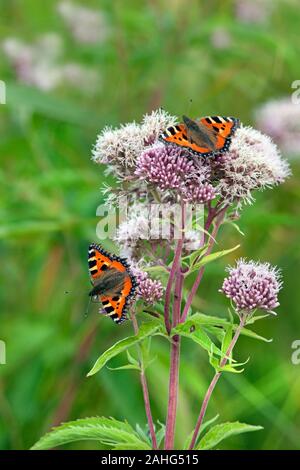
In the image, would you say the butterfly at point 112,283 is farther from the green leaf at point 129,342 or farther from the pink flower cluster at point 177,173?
the pink flower cluster at point 177,173

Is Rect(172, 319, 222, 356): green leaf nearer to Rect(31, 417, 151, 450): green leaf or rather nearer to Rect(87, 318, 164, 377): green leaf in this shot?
Rect(87, 318, 164, 377): green leaf

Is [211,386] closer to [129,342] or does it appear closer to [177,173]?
[129,342]

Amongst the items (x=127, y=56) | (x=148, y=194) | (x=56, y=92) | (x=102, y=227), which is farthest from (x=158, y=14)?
(x=148, y=194)

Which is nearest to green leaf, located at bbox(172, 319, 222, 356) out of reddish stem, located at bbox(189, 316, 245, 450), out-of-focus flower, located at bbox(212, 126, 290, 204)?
reddish stem, located at bbox(189, 316, 245, 450)

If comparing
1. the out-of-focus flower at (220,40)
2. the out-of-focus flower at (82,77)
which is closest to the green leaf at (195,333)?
the out-of-focus flower at (220,40)

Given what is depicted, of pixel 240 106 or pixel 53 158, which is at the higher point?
pixel 240 106
